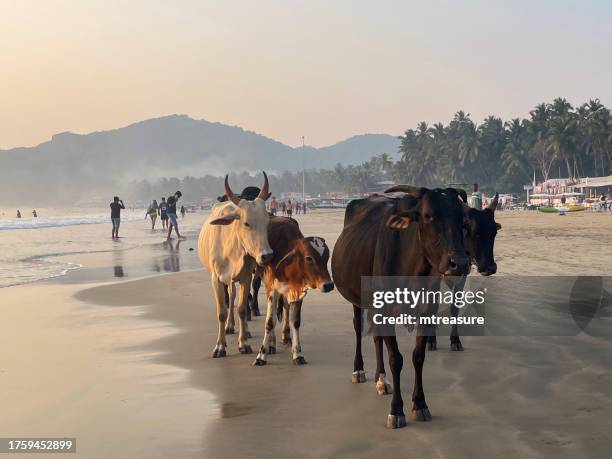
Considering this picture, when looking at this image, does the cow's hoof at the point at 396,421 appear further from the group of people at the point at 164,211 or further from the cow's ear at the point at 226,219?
the group of people at the point at 164,211

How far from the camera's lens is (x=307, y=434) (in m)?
6.09

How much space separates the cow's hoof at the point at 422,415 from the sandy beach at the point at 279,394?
74 mm

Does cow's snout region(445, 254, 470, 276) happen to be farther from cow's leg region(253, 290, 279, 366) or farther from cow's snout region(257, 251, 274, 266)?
cow's leg region(253, 290, 279, 366)

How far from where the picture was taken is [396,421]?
6.23 metres

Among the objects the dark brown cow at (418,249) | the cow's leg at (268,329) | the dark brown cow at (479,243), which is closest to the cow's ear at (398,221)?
the dark brown cow at (418,249)

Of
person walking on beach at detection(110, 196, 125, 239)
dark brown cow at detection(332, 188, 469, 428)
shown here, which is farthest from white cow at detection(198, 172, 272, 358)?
person walking on beach at detection(110, 196, 125, 239)

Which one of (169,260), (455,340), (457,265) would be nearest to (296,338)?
(455,340)

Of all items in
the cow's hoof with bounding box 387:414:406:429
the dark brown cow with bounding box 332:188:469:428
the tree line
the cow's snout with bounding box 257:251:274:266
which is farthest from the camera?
the tree line

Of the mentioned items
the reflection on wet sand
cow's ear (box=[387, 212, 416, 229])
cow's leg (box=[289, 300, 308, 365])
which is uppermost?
cow's ear (box=[387, 212, 416, 229])

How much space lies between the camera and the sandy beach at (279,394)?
5.84m

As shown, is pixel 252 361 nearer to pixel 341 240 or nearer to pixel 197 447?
pixel 341 240

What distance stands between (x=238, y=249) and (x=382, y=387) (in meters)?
3.24

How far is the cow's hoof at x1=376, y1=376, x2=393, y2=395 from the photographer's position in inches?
291

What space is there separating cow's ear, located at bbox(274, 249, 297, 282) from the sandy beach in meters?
1.18
